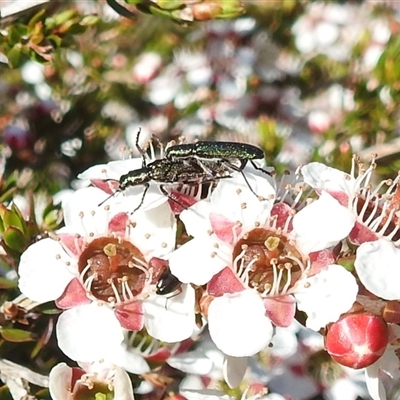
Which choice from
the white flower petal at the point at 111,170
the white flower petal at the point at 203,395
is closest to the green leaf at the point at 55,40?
the white flower petal at the point at 111,170

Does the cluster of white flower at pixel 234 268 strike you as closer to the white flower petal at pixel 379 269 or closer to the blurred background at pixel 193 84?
the white flower petal at pixel 379 269

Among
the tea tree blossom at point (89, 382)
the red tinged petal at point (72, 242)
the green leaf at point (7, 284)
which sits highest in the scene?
the red tinged petal at point (72, 242)

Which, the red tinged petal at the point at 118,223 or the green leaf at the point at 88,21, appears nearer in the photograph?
the red tinged petal at the point at 118,223

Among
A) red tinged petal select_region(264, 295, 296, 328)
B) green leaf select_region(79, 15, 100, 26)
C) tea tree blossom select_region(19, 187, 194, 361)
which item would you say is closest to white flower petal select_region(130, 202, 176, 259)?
tea tree blossom select_region(19, 187, 194, 361)

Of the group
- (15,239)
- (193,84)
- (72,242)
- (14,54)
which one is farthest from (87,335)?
(193,84)

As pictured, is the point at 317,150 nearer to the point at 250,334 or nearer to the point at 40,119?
the point at 40,119

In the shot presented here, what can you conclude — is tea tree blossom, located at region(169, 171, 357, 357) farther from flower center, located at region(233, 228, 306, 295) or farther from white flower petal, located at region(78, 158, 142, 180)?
white flower petal, located at region(78, 158, 142, 180)

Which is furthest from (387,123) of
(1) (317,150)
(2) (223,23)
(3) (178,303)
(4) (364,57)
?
(3) (178,303)
